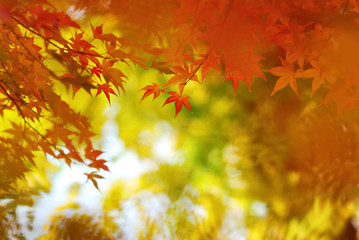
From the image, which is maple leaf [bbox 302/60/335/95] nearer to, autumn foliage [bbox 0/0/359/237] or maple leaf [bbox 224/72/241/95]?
autumn foliage [bbox 0/0/359/237]

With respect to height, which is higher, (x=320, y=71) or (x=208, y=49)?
(x=320, y=71)

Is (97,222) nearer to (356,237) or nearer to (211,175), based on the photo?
(211,175)

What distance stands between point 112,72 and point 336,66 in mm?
1066

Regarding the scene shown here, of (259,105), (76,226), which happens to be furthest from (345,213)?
(76,226)

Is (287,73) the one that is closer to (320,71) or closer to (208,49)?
(320,71)

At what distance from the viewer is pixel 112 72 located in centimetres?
147

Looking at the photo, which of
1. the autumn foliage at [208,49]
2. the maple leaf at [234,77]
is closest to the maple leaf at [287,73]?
the autumn foliage at [208,49]

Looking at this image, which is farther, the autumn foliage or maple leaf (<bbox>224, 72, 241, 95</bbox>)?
maple leaf (<bbox>224, 72, 241, 95</bbox>)

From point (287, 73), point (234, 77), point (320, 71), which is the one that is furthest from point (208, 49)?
point (320, 71)

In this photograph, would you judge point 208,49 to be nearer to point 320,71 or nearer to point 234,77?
point 234,77

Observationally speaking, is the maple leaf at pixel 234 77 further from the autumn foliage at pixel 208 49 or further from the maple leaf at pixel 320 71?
the maple leaf at pixel 320 71

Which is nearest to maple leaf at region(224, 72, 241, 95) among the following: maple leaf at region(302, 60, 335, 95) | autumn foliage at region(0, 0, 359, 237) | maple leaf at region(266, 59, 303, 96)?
autumn foliage at region(0, 0, 359, 237)

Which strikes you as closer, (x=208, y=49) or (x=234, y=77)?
(x=208, y=49)

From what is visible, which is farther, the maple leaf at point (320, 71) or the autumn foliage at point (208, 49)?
the maple leaf at point (320, 71)
